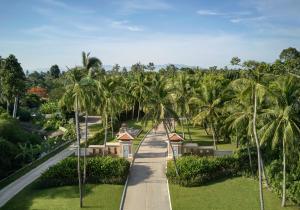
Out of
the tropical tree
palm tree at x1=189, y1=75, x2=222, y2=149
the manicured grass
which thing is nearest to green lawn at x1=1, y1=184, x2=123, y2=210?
the manicured grass

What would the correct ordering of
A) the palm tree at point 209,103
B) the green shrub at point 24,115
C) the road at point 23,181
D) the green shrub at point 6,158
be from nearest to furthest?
the road at point 23,181 < the green shrub at point 6,158 < the palm tree at point 209,103 < the green shrub at point 24,115

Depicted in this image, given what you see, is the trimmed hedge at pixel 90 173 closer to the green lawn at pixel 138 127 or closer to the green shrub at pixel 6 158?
the green lawn at pixel 138 127

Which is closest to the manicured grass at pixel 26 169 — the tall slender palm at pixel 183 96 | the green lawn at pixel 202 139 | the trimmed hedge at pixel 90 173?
the trimmed hedge at pixel 90 173

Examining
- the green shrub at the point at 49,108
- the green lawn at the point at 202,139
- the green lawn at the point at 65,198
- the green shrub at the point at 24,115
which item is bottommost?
the green lawn at the point at 65,198

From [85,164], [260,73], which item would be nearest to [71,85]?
[85,164]

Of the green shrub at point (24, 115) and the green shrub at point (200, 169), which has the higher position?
the green shrub at point (24, 115)

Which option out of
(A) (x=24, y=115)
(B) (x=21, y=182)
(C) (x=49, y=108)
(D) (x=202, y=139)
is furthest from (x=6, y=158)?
(C) (x=49, y=108)

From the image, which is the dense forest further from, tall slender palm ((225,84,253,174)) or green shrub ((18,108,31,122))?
green shrub ((18,108,31,122))
